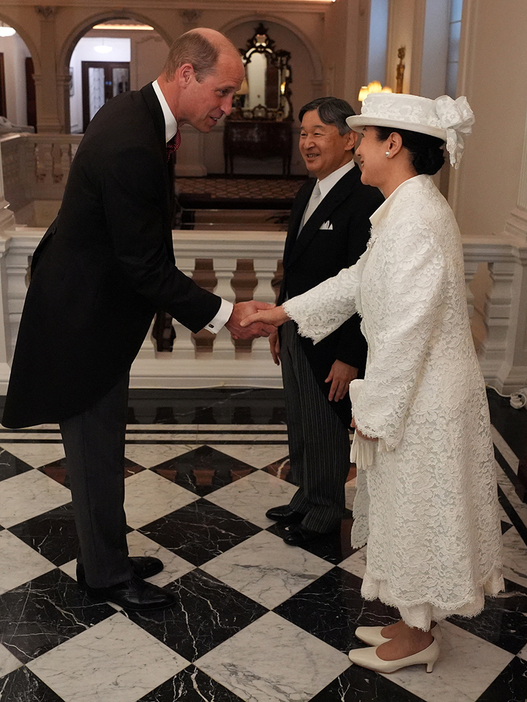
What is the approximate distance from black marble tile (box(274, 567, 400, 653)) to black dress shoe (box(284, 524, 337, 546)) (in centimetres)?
27

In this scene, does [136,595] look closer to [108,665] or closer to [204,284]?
[108,665]

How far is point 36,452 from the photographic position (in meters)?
4.29

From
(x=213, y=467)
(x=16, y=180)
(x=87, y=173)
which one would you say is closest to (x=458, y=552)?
(x=87, y=173)

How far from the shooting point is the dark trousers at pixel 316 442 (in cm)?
335

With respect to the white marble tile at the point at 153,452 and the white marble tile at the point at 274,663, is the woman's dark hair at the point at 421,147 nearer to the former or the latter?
the white marble tile at the point at 274,663

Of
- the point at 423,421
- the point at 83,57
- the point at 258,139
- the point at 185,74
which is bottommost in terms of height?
the point at 423,421

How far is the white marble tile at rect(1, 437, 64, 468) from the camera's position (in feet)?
13.7

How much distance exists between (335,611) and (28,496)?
1.65 metres

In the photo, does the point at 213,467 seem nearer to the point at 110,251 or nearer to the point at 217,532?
the point at 217,532

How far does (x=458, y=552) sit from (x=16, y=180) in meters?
13.5

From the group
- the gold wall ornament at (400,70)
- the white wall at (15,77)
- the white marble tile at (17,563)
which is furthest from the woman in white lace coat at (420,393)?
the white wall at (15,77)

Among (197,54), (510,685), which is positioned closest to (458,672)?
(510,685)

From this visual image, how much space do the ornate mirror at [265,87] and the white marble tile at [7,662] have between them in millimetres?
19068

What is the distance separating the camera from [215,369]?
211 inches
